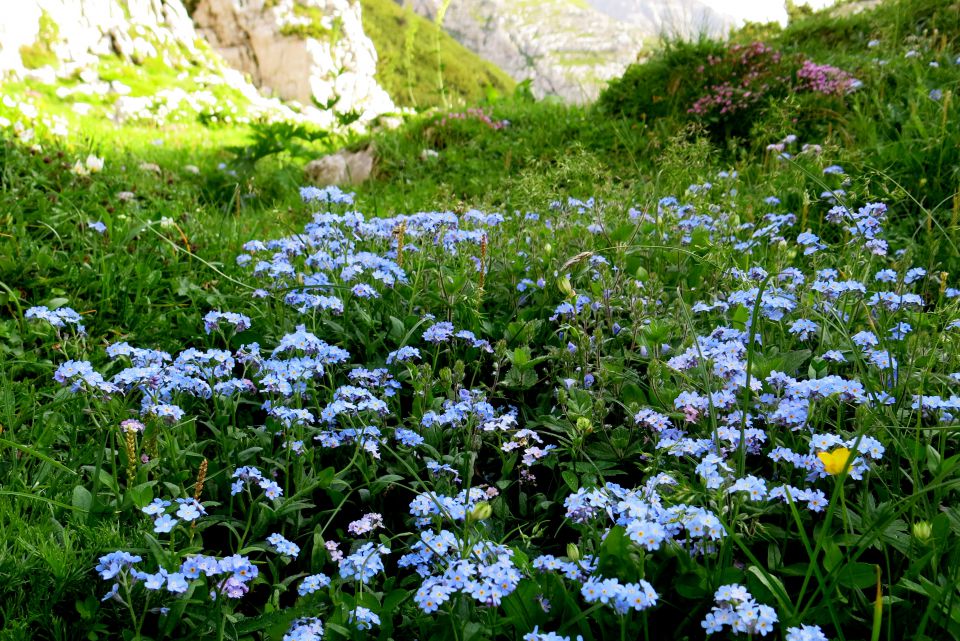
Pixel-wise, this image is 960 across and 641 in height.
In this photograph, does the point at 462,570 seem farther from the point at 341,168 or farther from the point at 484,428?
the point at 341,168

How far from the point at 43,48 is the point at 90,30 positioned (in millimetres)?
2843

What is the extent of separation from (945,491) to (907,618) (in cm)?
40

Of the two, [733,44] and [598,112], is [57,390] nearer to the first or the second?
[598,112]

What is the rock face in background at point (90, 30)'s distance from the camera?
54.3ft

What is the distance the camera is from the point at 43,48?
55.9 feet

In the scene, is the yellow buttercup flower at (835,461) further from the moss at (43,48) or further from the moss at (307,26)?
the moss at (307,26)

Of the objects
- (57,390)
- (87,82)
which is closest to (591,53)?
(87,82)

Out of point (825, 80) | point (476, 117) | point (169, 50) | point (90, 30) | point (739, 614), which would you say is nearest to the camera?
point (739, 614)

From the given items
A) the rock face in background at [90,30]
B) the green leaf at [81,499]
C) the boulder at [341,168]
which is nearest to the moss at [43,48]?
the rock face in background at [90,30]

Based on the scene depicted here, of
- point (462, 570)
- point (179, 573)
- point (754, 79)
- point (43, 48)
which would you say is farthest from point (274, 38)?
point (462, 570)

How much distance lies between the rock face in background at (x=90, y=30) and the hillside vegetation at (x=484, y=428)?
14.5 meters

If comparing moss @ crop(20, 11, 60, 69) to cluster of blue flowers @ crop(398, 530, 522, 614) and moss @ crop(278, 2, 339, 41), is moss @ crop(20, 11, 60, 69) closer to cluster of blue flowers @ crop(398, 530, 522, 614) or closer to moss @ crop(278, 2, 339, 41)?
cluster of blue flowers @ crop(398, 530, 522, 614)

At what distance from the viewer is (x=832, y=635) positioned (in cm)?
161

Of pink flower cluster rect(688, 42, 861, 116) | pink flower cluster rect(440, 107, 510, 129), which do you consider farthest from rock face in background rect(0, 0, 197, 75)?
pink flower cluster rect(688, 42, 861, 116)
